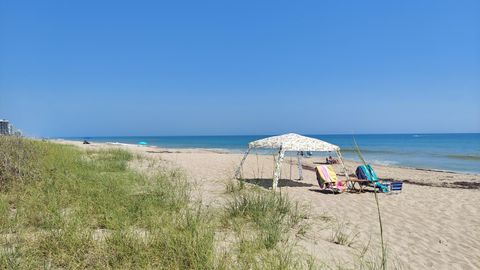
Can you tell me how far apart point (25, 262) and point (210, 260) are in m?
1.64

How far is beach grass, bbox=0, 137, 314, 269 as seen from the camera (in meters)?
3.42

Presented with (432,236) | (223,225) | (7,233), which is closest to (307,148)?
(432,236)

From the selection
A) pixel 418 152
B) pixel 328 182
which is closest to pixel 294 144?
pixel 328 182

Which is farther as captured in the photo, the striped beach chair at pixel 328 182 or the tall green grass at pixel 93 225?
the striped beach chair at pixel 328 182

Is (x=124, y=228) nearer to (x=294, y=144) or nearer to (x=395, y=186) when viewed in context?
(x=294, y=144)

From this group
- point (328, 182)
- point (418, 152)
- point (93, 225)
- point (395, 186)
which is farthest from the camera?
point (418, 152)

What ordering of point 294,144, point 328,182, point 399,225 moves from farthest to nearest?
point 294,144 < point 328,182 < point 399,225

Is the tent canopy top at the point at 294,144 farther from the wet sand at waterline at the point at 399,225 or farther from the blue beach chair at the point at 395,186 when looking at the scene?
the blue beach chair at the point at 395,186

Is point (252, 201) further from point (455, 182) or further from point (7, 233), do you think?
→ point (455, 182)

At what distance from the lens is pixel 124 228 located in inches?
166

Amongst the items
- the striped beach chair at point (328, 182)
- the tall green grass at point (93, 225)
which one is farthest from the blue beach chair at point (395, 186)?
the tall green grass at point (93, 225)

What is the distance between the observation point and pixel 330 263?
416 centimetres

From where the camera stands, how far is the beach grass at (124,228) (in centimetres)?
342

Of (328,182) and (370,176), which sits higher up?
(370,176)
